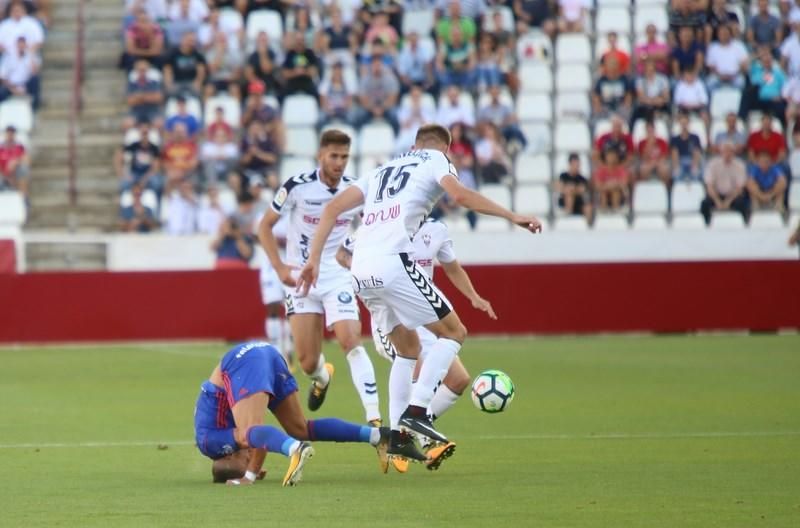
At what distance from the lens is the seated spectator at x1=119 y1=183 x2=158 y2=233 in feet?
80.9

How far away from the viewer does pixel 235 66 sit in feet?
87.1

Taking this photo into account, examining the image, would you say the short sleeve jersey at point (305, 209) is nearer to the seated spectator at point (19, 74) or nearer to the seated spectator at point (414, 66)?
the seated spectator at point (414, 66)

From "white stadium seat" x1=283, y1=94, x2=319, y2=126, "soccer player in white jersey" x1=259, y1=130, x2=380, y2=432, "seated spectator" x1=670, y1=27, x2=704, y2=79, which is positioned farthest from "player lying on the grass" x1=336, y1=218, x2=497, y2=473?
"seated spectator" x1=670, y1=27, x2=704, y2=79

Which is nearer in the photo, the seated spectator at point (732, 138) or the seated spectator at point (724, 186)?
the seated spectator at point (724, 186)

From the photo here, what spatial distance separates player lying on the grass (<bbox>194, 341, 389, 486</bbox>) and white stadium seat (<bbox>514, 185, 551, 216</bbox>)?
14578mm

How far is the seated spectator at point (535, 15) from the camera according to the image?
87.1 ft

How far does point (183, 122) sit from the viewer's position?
83.6ft

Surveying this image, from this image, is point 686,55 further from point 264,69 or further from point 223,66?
point 223,66

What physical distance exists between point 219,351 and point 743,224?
7.89 metres

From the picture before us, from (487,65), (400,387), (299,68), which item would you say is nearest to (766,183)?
(487,65)

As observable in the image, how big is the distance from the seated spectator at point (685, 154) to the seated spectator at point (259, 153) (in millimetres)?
6082

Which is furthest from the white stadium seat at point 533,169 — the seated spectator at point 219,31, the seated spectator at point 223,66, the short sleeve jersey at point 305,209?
the short sleeve jersey at point 305,209

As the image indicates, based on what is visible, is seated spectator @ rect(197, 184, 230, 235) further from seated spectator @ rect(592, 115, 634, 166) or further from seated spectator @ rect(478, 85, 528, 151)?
seated spectator @ rect(592, 115, 634, 166)

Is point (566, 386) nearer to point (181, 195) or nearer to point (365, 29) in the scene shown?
point (181, 195)
